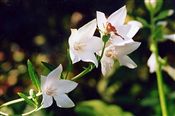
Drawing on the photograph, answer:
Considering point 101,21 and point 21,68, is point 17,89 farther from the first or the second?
point 101,21

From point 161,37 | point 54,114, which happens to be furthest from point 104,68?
point 54,114

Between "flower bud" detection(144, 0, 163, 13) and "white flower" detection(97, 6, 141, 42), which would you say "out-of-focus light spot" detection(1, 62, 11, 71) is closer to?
"flower bud" detection(144, 0, 163, 13)

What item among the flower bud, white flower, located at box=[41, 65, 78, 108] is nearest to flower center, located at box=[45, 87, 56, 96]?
white flower, located at box=[41, 65, 78, 108]

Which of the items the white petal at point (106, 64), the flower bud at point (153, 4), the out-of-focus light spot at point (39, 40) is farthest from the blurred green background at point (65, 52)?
the white petal at point (106, 64)

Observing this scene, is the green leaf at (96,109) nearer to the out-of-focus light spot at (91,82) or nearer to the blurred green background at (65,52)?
the blurred green background at (65,52)

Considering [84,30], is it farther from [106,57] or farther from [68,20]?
[68,20]

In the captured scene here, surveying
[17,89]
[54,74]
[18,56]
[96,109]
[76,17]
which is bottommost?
[96,109]

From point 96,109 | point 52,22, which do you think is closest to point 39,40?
point 52,22

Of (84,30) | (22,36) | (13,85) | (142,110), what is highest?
(84,30)
